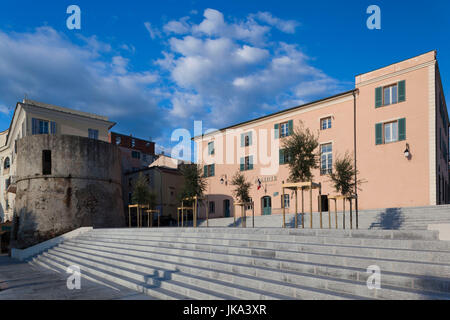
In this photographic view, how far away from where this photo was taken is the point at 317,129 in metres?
25.3

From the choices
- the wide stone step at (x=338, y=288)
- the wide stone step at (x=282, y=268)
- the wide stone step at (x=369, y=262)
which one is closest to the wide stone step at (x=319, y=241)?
the wide stone step at (x=369, y=262)

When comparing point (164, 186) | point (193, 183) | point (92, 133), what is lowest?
point (164, 186)

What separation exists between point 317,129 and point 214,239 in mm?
18113

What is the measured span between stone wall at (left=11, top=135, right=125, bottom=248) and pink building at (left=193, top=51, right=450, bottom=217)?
13.5m

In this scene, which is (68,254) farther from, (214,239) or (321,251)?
(321,251)

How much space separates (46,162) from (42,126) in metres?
9.76

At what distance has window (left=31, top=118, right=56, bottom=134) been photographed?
98.0 ft

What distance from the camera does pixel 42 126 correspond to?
3050 centimetres

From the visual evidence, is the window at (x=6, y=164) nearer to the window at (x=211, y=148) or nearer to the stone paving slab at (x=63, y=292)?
the window at (x=211, y=148)

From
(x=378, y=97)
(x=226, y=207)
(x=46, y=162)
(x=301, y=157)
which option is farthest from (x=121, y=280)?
(x=226, y=207)

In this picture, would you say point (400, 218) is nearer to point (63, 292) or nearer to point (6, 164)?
point (63, 292)

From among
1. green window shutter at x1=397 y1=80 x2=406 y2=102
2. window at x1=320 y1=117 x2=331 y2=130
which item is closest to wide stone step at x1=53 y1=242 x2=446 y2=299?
green window shutter at x1=397 y1=80 x2=406 y2=102

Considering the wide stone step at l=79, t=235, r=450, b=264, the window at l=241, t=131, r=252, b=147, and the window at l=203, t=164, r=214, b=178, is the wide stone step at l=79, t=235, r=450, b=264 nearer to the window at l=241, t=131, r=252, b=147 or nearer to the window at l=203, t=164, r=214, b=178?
the window at l=241, t=131, r=252, b=147

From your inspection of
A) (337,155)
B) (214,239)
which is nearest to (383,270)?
(214,239)
